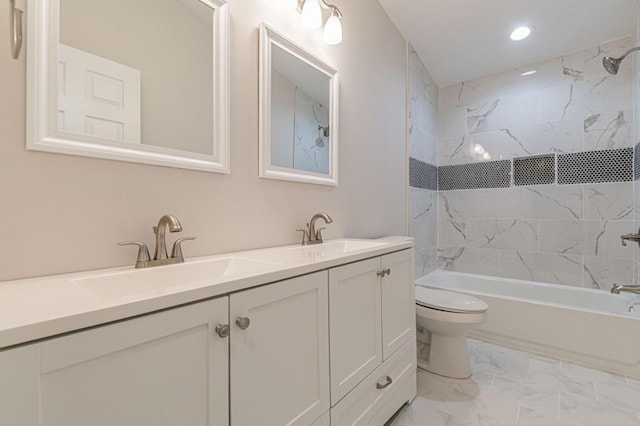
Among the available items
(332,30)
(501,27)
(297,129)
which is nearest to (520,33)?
(501,27)

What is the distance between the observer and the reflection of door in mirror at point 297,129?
4.50 ft

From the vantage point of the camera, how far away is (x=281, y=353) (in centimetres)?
81

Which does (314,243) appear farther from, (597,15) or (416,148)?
(597,15)

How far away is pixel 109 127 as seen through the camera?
0.88m

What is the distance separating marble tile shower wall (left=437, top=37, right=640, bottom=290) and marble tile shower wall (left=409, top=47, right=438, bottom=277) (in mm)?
181

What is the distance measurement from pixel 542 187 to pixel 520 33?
138cm

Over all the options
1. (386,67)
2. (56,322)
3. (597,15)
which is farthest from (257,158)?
(597,15)

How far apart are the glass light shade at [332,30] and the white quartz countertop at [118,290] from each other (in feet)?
3.90

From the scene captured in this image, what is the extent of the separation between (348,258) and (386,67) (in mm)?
1801

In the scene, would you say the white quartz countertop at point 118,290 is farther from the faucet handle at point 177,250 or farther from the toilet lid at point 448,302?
the toilet lid at point 448,302

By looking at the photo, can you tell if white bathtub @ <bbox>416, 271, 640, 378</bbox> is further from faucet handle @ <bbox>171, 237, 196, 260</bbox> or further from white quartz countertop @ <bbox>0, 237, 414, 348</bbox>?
faucet handle @ <bbox>171, 237, 196, 260</bbox>

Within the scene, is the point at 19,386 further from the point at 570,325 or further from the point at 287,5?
the point at 570,325

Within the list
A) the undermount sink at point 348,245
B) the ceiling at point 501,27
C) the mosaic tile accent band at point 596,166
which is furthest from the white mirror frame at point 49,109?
the mosaic tile accent band at point 596,166

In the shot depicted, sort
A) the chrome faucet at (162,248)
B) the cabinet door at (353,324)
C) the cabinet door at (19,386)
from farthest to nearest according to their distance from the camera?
the cabinet door at (353,324) → the chrome faucet at (162,248) → the cabinet door at (19,386)
